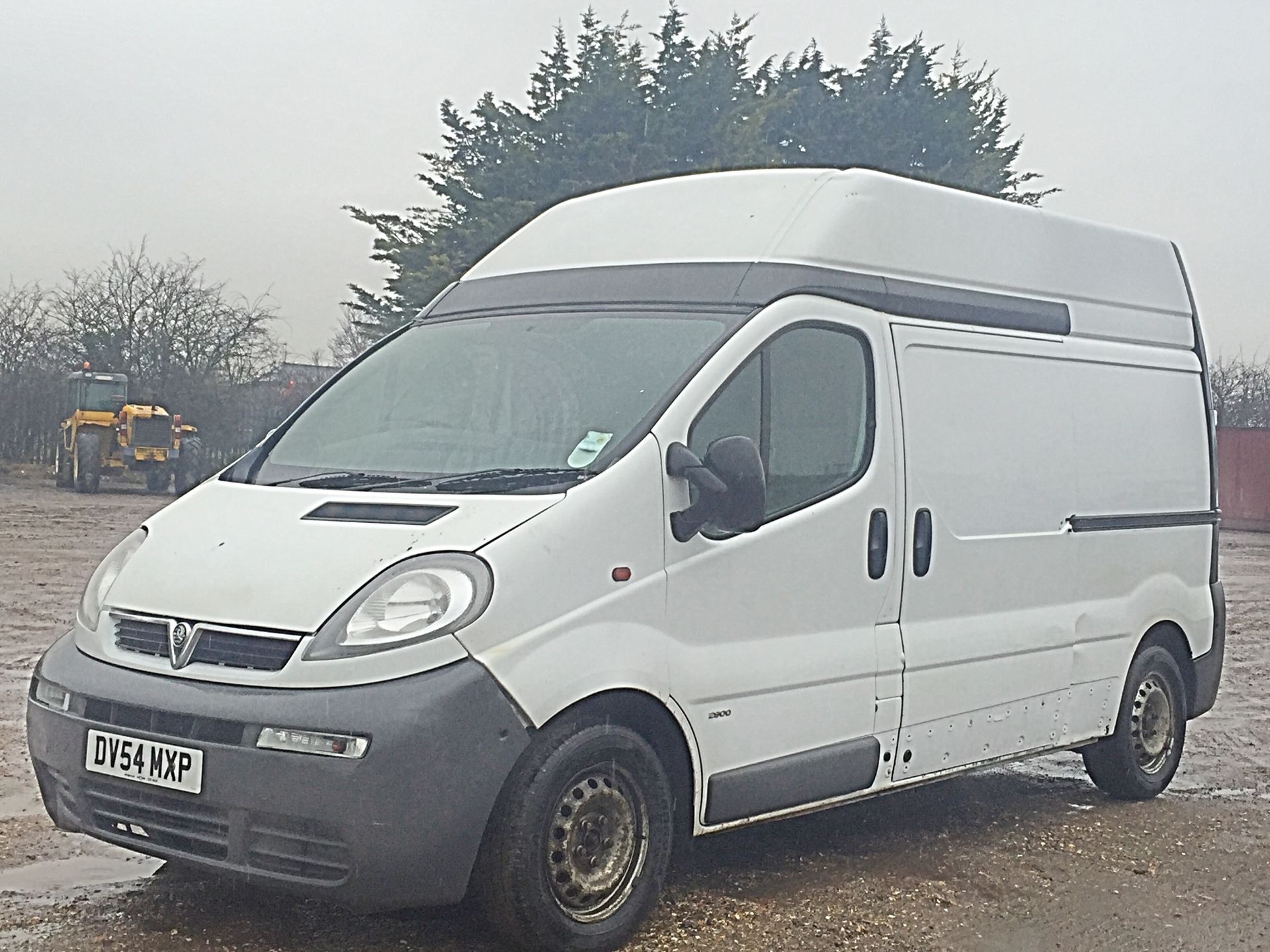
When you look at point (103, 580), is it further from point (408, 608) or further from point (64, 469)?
point (64, 469)

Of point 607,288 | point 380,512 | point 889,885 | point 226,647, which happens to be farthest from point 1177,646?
point 226,647

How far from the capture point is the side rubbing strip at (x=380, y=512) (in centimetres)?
438

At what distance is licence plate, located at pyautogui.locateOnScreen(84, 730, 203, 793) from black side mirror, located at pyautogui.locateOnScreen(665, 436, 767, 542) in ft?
4.98

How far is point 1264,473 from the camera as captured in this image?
111ft

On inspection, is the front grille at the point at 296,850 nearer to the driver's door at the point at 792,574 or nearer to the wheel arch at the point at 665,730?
the wheel arch at the point at 665,730

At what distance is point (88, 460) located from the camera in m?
29.2

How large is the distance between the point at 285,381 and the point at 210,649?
113 ft

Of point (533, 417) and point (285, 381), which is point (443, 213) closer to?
point (285, 381)

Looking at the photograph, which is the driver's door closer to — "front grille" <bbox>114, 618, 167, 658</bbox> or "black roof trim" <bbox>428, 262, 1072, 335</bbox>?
"black roof trim" <bbox>428, 262, 1072, 335</bbox>

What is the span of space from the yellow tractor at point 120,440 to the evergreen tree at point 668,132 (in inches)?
202

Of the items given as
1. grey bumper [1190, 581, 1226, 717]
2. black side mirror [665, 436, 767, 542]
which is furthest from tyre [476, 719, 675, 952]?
grey bumper [1190, 581, 1226, 717]

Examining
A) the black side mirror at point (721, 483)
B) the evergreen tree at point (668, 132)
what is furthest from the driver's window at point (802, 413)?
the evergreen tree at point (668, 132)

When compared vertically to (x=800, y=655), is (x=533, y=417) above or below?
Answer: above

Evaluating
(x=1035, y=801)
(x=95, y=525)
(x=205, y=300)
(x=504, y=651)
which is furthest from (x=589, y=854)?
(x=205, y=300)
